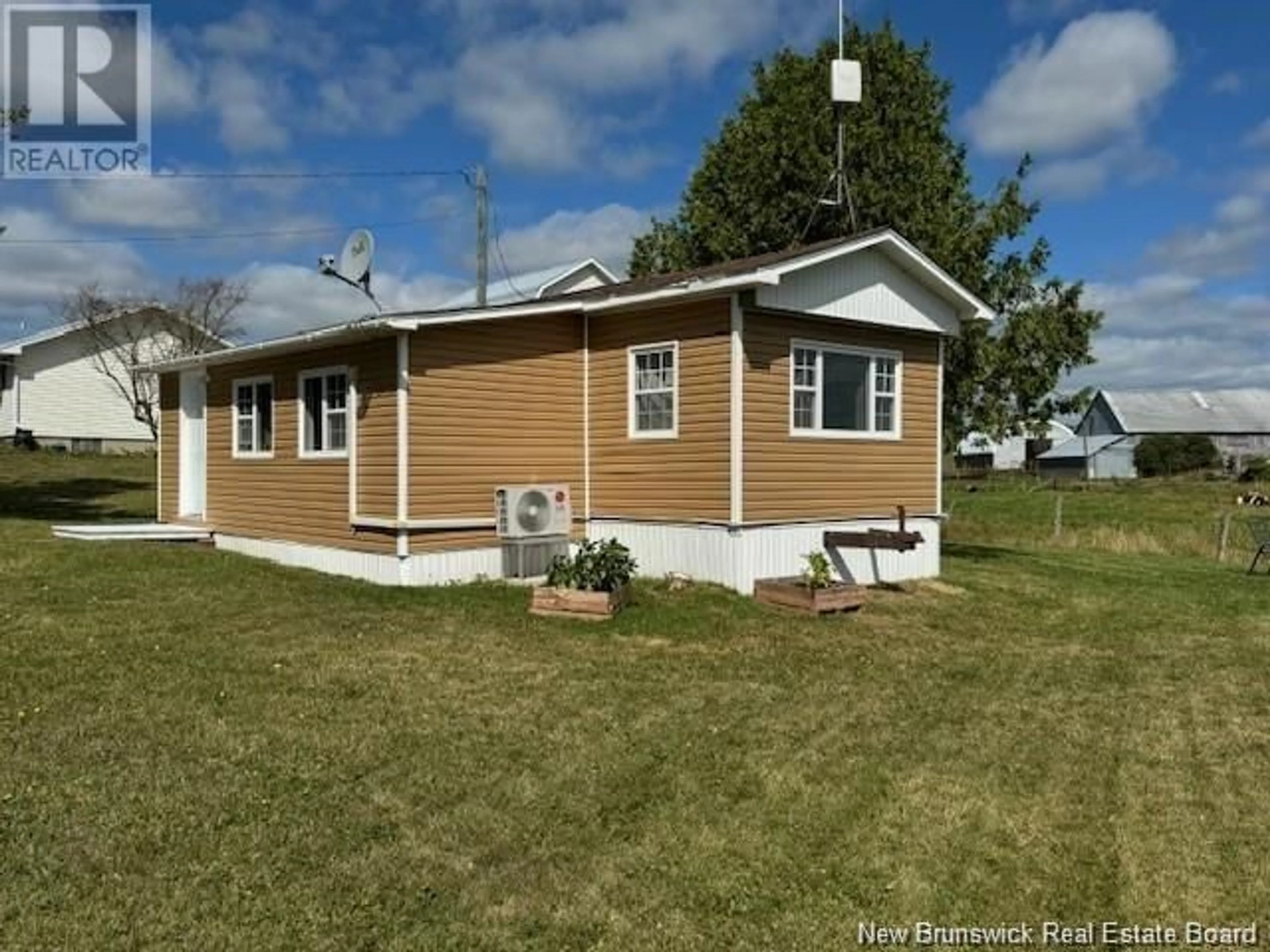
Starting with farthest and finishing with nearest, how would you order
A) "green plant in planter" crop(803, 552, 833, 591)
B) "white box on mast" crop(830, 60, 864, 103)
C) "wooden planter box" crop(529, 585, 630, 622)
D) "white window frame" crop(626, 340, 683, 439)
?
1. "white box on mast" crop(830, 60, 864, 103)
2. "white window frame" crop(626, 340, 683, 439)
3. "green plant in planter" crop(803, 552, 833, 591)
4. "wooden planter box" crop(529, 585, 630, 622)

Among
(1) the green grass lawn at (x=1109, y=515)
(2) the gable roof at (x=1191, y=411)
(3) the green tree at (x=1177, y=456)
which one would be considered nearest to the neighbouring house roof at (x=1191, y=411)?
(2) the gable roof at (x=1191, y=411)

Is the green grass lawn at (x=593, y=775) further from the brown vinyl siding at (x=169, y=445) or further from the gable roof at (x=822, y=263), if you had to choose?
the brown vinyl siding at (x=169, y=445)

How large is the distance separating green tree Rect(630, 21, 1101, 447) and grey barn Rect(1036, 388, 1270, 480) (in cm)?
4098

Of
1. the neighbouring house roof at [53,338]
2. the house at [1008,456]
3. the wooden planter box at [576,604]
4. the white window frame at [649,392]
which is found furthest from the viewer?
the house at [1008,456]

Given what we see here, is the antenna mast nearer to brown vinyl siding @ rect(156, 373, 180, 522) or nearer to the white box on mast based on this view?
the white box on mast

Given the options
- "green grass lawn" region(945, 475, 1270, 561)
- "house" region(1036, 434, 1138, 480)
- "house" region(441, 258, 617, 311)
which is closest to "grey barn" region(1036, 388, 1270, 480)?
"house" region(1036, 434, 1138, 480)

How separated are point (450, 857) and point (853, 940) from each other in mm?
1651

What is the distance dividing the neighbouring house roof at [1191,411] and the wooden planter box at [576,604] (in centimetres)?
5865

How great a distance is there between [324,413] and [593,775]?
816cm

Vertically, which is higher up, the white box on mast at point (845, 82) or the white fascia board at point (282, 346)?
the white box on mast at point (845, 82)

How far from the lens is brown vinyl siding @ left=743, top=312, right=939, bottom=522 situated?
11242mm

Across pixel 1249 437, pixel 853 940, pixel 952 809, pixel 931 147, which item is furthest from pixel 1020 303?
pixel 1249 437

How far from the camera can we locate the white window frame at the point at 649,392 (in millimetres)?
11633

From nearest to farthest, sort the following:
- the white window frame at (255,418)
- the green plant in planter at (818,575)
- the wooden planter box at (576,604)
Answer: the wooden planter box at (576,604) → the green plant in planter at (818,575) → the white window frame at (255,418)
